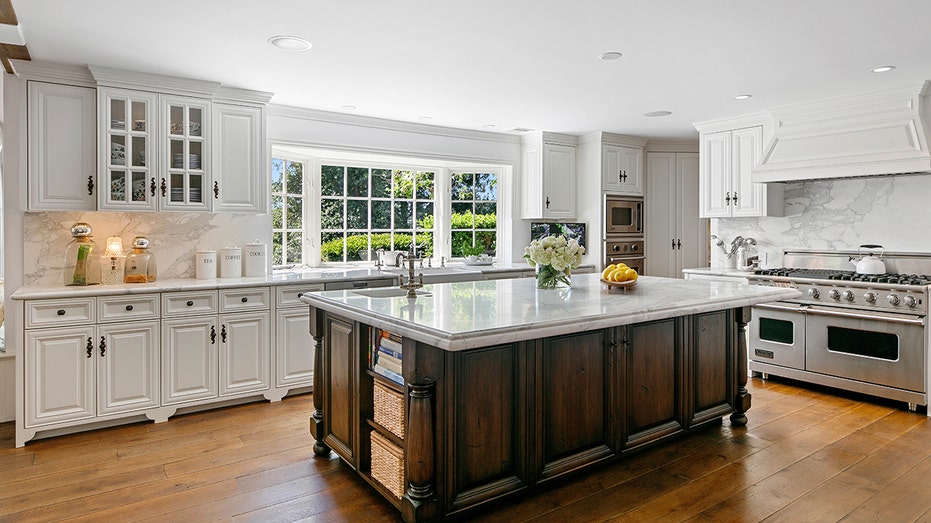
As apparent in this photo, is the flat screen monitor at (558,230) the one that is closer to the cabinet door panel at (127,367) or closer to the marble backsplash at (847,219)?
the marble backsplash at (847,219)

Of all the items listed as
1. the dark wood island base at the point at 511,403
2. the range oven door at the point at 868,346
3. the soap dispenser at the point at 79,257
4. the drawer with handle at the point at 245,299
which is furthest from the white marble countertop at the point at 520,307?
the soap dispenser at the point at 79,257

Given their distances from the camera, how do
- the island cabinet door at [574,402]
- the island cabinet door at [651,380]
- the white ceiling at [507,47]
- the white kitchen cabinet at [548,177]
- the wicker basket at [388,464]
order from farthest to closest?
the white kitchen cabinet at [548,177], the island cabinet door at [651,380], the white ceiling at [507,47], the island cabinet door at [574,402], the wicker basket at [388,464]

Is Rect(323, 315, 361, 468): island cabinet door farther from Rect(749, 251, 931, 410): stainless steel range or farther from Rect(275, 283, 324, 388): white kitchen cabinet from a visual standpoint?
Rect(749, 251, 931, 410): stainless steel range

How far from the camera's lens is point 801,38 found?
127 inches

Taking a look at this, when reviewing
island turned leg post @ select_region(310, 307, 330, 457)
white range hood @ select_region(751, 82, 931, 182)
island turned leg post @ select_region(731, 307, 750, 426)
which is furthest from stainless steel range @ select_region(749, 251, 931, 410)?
island turned leg post @ select_region(310, 307, 330, 457)

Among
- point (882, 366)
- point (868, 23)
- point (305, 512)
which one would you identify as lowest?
point (305, 512)

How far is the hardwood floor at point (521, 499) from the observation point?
8.39 feet

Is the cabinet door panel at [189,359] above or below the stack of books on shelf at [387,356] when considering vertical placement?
below

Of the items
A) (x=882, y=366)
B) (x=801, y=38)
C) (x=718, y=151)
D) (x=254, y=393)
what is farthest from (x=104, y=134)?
(x=882, y=366)

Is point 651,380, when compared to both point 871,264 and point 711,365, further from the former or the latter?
point 871,264

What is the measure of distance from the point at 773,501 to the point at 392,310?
1.99m

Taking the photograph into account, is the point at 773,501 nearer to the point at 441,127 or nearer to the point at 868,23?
the point at 868,23

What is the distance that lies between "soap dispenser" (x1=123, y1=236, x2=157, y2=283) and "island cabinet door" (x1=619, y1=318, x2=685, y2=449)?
3339 millimetres

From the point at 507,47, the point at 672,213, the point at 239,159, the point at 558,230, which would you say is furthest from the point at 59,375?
the point at 672,213
